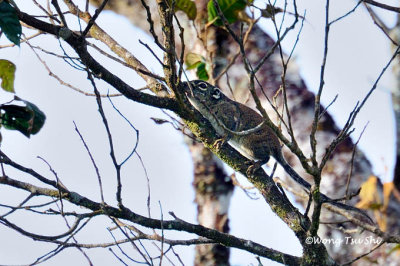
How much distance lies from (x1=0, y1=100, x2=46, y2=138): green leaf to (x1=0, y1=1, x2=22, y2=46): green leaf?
0.27 metres

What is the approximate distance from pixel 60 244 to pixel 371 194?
5.43 ft

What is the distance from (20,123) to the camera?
2.57 meters

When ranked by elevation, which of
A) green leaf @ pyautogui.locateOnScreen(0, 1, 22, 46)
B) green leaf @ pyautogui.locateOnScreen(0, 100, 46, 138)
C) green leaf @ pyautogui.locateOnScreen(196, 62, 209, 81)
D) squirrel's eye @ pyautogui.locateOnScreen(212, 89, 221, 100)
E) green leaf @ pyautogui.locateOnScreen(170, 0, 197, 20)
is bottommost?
green leaf @ pyautogui.locateOnScreen(0, 100, 46, 138)

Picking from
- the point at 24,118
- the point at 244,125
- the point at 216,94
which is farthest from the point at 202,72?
the point at 24,118

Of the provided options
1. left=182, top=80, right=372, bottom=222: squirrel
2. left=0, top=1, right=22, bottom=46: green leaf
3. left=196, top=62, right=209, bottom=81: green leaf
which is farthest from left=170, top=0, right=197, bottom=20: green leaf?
left=0, top=1, right=22, bottom=46: green leaf

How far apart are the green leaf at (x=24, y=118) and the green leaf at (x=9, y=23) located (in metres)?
0.27

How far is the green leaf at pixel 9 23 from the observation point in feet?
8.18

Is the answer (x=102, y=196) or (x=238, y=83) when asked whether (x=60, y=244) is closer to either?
(x=102, y=196)

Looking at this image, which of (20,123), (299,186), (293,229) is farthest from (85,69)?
(299,186)

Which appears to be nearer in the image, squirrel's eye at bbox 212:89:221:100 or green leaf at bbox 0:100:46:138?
green leaf at bbox 0:100:46:138

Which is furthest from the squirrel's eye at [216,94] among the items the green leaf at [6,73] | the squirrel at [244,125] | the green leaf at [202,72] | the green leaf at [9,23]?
the green leaf at [9,23]

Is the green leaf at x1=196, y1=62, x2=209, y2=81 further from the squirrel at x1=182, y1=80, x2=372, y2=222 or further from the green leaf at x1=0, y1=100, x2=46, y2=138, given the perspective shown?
the green leaf at x1=0, y1=100, x2=46, y2=138

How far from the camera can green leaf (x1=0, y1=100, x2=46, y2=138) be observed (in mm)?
2518

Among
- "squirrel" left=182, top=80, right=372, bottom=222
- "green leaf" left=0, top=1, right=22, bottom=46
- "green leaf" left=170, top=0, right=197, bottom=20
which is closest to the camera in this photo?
"green leaf" left=0, top=1, right=22, bottom=46
